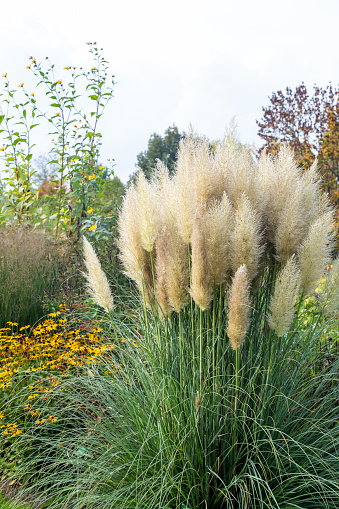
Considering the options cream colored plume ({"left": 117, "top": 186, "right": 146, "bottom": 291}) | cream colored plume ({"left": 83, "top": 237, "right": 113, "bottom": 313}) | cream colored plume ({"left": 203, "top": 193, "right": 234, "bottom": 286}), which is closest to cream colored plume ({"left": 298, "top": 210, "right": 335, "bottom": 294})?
cream colored plume ({"left": 203, "top": 193, "right": 234, "bottom": 286})

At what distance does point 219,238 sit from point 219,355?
29.7 inches

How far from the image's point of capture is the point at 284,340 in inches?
133

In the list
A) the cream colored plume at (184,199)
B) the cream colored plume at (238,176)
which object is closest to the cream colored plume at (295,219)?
the cream colored plume at (238,176)

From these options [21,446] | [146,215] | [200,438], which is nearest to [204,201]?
[146,215]

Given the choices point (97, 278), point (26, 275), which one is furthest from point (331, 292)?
point (26, 275)

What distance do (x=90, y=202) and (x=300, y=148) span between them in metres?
6.75

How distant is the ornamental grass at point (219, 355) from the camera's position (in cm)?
279

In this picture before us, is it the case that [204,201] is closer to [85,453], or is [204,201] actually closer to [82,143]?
[85,453]

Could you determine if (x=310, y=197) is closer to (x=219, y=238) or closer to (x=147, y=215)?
(x=219, y=238)

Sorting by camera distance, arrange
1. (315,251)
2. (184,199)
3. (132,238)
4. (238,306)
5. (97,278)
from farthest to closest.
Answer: (97,278), (132,238), (315,251), (184,199), (238,306)

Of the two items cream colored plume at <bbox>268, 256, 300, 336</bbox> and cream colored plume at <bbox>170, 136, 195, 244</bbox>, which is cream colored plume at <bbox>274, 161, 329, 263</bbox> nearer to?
cream colored plume at <bbox>268, 256, 300, 336</bbox>

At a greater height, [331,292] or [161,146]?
[161,146]

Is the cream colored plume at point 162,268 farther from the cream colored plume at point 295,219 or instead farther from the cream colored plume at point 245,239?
the cream colored plume at point 295,219

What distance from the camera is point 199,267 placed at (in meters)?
2.71
